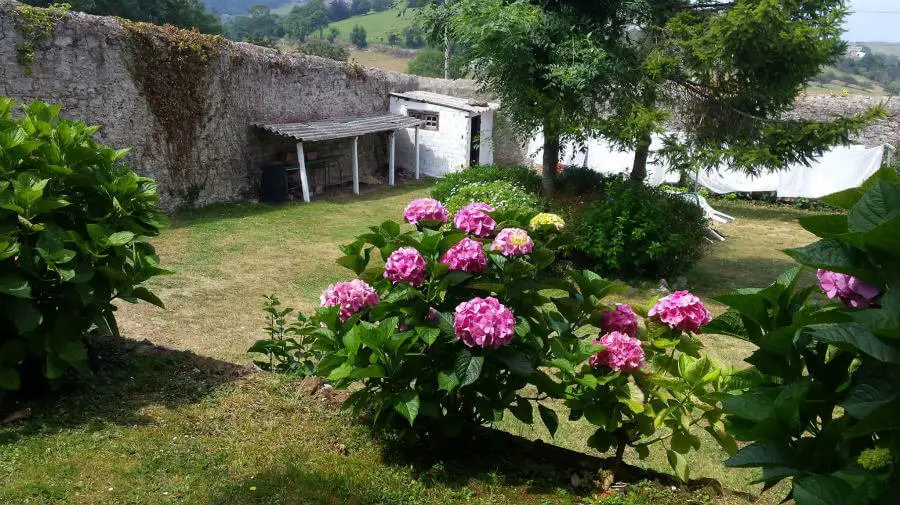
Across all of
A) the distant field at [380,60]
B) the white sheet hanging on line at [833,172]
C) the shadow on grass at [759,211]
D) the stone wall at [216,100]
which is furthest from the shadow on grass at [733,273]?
the distant field at [380,60]

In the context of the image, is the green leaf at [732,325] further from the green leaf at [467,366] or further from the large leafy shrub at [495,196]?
the large leafy shrub at [495,196]

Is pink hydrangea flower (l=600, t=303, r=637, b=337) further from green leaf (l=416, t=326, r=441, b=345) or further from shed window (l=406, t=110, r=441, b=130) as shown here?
shed window (l=406, t=110, r=441, b=130)

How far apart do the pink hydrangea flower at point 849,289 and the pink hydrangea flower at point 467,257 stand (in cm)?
125

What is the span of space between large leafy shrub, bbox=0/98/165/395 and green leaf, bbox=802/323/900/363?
292cm

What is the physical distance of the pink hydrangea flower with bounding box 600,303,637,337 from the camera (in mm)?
2891

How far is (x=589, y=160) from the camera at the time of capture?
56.1 feet

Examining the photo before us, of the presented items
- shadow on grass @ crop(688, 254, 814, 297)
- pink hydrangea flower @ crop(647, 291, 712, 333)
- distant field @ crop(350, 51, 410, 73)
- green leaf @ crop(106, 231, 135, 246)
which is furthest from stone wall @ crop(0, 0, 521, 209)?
distant field @ crop(350, 51, 410, 73)

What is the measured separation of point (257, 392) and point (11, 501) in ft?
4.45

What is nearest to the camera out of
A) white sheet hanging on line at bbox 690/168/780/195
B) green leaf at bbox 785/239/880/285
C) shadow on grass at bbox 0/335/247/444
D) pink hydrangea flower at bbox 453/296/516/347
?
green leaf at bbox 785/239/880/285

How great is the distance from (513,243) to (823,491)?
1448 mm

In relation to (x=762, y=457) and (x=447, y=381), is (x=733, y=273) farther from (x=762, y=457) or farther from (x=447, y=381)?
(x=762, y=457)

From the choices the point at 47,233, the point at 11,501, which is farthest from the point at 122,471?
the point at 47,233

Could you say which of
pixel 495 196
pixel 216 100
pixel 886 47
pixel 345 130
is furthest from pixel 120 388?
pixel 886 47

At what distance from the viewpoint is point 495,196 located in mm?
9125
